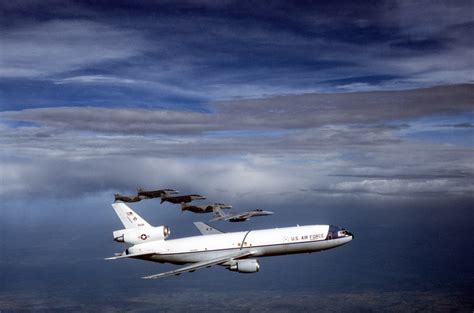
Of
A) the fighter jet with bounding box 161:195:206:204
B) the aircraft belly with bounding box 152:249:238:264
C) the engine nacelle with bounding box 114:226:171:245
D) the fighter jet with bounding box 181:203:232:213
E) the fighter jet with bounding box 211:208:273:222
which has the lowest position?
the aircraft belly with bounding box 152:249:238:264

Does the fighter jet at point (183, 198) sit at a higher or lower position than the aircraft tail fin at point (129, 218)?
higher

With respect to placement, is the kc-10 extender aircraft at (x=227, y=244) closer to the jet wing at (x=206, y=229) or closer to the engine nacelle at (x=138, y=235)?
the engine nacelle at (x=138, y=235)

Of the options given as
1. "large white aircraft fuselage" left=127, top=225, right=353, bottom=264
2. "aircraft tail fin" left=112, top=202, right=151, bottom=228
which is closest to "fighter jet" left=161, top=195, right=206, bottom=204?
"aircraft tail fin" left=112, top=202, right=151, bottom=228

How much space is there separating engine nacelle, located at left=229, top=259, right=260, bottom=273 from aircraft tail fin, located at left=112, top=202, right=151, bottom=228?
2305 cm

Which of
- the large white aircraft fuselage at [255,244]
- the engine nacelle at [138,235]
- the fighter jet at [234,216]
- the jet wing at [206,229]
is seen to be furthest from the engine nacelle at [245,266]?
the fighter jet at [234,216]

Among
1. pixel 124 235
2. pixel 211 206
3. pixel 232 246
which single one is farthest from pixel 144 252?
pixel 211 206

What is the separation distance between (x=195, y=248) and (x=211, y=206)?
4223 cm

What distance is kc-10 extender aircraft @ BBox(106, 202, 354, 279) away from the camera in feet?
332

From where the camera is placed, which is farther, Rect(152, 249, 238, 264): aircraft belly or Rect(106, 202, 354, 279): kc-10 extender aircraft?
Rect(152, 249, 238, 264): aircraft belly

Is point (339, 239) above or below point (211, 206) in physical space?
below

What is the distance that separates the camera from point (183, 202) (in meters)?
138

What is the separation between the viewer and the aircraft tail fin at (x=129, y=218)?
108938 mm

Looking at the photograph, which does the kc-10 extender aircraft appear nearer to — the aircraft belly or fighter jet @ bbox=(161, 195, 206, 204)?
the aircraft belly

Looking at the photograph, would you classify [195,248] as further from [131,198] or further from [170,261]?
[131,198]
